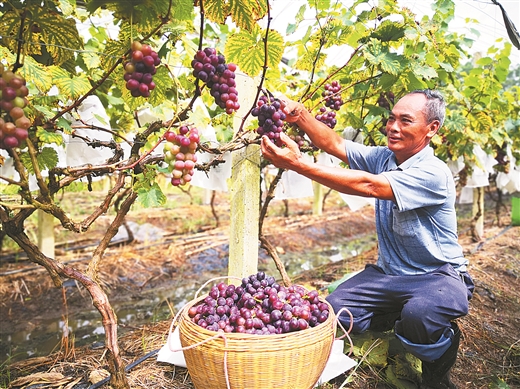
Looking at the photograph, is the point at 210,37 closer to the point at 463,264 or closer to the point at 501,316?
the point at 463,264

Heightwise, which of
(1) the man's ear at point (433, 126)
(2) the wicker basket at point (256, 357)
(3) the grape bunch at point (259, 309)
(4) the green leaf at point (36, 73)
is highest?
(4) the green leaf at point (36, 73)

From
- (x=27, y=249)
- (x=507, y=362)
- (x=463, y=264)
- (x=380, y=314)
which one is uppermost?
(x=27, y=249)

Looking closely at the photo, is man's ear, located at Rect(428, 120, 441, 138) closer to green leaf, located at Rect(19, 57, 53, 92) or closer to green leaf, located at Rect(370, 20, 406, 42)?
green leaf, located at Rect(370, 20, 406, 42)

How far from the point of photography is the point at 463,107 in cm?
419

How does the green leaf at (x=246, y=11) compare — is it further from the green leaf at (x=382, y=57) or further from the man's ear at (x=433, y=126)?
the man's ear at (x=433, y=126)

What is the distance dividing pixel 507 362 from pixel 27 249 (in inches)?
111

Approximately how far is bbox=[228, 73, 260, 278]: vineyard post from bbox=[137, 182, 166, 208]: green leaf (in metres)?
0.63

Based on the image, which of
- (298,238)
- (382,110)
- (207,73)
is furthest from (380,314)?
(298,238)

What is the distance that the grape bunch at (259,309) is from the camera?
1.64 meters

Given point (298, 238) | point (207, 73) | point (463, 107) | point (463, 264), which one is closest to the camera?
point (207, 73)

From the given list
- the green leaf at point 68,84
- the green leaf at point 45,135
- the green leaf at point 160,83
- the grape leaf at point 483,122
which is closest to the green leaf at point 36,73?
the green leaf at point 68,84

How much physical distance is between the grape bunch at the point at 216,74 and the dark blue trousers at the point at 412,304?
1295 mm

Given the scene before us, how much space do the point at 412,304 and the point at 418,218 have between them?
45cm

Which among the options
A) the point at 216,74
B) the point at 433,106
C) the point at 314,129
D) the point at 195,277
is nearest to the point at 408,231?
the point at 433,106
